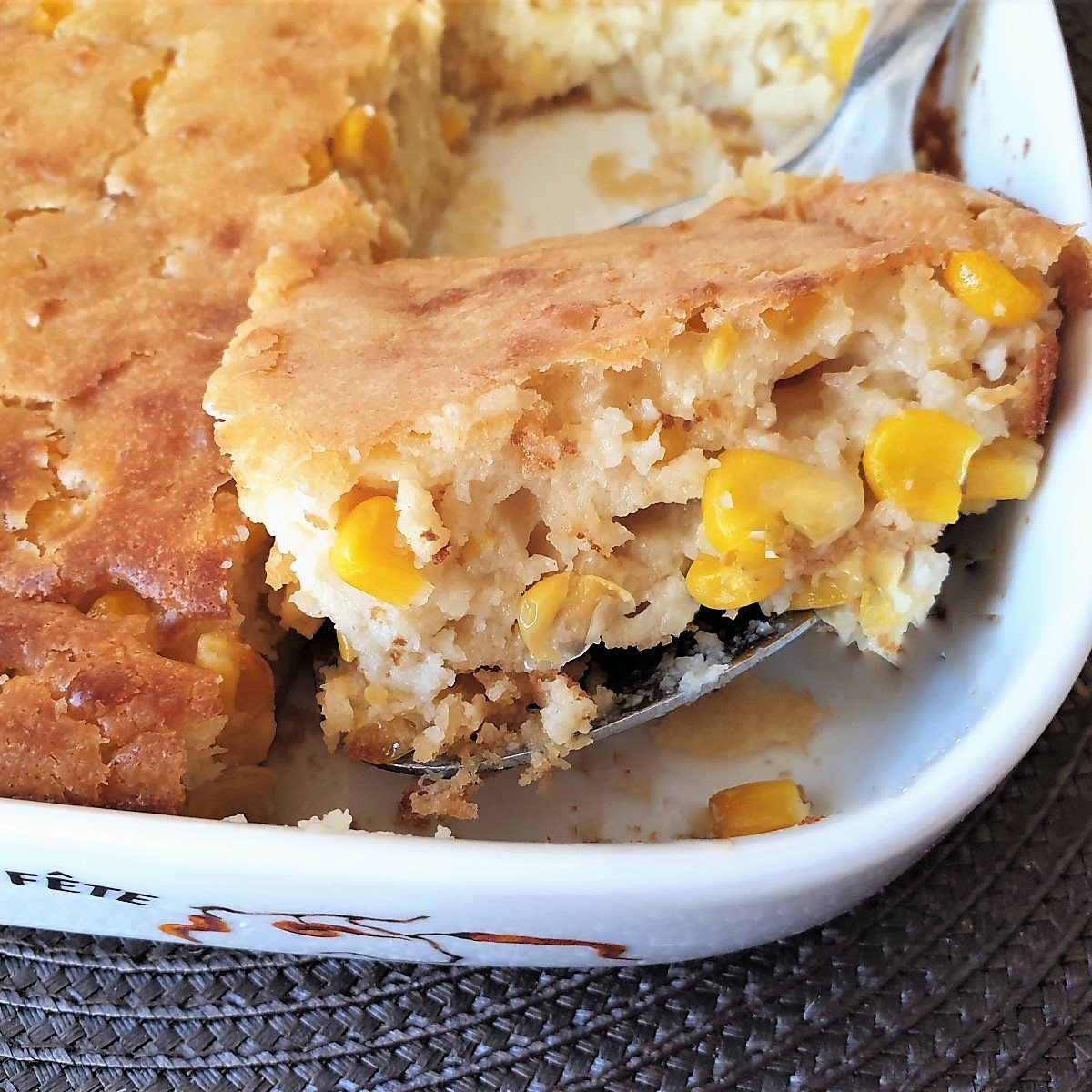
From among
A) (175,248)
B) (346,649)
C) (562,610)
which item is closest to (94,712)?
(346,649)

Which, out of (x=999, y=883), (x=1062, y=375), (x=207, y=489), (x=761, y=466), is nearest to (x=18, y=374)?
(x=207, y=489)

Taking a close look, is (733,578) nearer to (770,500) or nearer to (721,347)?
(770,500)

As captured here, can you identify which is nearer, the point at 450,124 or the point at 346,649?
the point at 346,649

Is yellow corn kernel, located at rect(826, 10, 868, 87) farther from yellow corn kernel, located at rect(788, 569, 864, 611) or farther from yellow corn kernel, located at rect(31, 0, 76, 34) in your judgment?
yellow corn kernel, located at rect(31, 0, 76, 34)

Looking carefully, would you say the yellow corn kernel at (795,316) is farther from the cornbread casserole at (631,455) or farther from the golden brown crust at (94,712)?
the golden brown crust at (94,712)

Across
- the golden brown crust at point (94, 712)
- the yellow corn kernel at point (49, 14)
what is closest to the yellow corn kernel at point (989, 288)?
the golden brown crust at point (94, 712)

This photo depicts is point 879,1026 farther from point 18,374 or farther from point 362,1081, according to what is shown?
point 18,374
